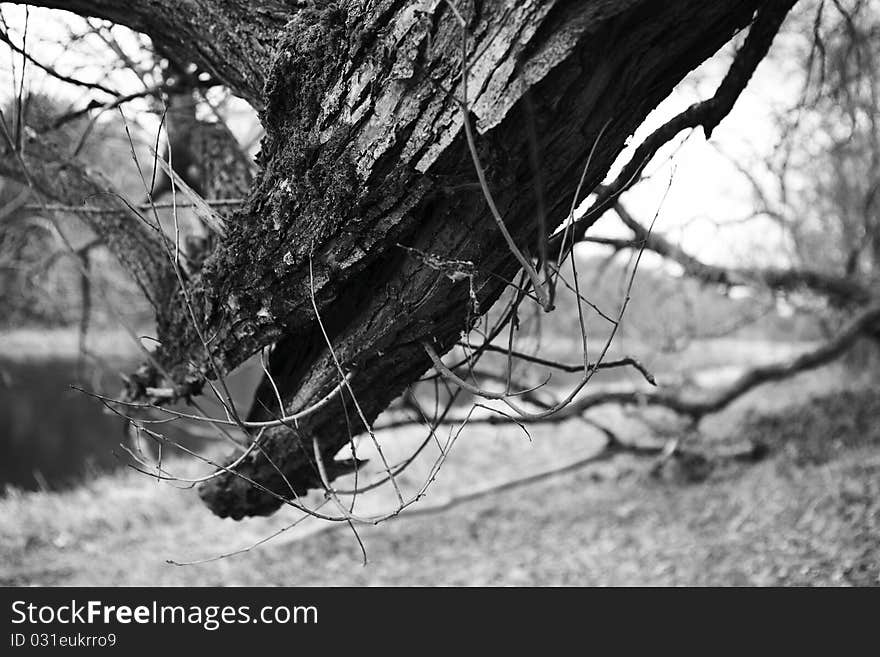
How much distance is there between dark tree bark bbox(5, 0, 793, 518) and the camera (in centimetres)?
126

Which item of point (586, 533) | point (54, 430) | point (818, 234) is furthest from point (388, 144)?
point (54, 430)

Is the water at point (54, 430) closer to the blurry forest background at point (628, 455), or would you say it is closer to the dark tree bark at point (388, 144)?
the blurry forest background at point (628, 455)

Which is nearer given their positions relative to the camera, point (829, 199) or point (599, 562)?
point (599, 562)

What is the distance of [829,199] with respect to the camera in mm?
7578

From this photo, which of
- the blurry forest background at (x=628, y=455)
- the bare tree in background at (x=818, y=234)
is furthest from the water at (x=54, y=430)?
the bare tree in background at (x=818, y=234)

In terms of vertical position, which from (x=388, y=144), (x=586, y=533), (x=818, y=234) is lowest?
(x=388, y=144)

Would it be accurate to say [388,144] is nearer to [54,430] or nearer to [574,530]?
[574,530]

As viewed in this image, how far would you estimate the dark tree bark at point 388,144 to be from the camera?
4.15ft

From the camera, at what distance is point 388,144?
142 cm

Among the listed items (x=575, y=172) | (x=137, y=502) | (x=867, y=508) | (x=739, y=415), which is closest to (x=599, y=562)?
(x=867, y=508)

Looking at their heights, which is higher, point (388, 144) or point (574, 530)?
point (574, 530)
